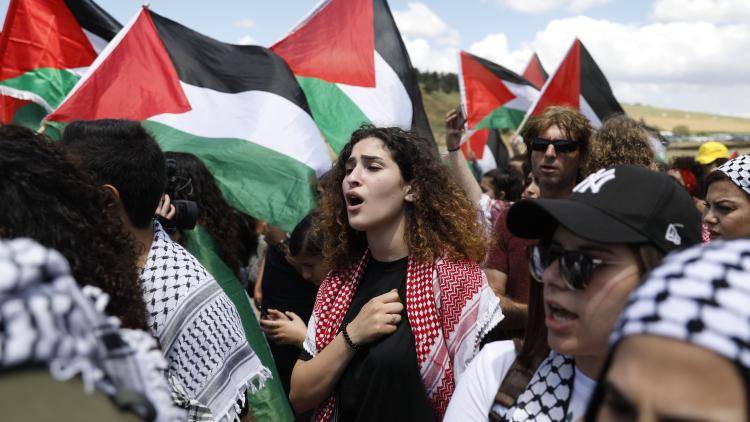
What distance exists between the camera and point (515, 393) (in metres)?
1.76

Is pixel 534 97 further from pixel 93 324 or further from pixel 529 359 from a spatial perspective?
pixel 93 324

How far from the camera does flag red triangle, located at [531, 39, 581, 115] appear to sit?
7.26m

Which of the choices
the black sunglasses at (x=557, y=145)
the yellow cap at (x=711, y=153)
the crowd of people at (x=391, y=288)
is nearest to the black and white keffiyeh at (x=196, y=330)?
the crowd of people at (x=391, y=288)

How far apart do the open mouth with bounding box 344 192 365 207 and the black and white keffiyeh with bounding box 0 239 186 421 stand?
1982 mm

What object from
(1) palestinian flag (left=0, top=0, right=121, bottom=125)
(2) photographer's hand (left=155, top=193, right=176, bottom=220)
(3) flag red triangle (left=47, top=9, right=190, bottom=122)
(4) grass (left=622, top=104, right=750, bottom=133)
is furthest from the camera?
(4) grass (left=622, top=104, right=750, bottom=133)

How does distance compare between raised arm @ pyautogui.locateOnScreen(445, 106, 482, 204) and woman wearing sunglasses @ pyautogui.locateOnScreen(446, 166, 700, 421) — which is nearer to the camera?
woman wearing sunglasses @ pyautogui.locateOnScreen(446, 166, 700, 421)

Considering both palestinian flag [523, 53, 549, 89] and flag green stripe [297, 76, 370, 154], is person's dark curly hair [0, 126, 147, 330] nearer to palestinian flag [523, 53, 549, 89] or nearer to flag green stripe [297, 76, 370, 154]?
flag green stripe [297, 76, 370, 154]

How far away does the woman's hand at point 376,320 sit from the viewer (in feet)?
8.56

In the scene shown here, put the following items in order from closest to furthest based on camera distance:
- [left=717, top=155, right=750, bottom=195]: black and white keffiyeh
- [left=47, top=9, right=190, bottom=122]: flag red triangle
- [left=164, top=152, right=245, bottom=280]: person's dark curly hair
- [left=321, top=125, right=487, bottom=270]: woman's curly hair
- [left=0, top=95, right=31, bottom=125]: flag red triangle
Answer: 1. [left=321, top=125, right=487, bottom=270]: woman's curly hair
2. [left=717, top=155, right=750, bottom=195]: black and white keffiyeh
3. [left=164, top=152, right=245, bottom=280]: person's dark curly hair
4. [left=47, top=9, right=190, bottom=122]: flag red triangle
5. [left=0, top=95, right=31, bottom=125]: flag red triangle

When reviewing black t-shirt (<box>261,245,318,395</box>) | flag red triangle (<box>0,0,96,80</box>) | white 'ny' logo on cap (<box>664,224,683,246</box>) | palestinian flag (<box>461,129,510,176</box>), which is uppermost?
flag red triangle (<box>0,0,96,80</box>)

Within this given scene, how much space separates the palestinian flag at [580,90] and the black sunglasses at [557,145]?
347cm

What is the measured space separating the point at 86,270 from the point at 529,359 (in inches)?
42.2

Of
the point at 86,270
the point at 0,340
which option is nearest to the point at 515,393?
the point at 86,270

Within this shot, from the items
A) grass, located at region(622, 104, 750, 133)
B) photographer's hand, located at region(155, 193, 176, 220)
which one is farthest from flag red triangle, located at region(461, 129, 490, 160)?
grass, located at region(622, 104, 750, 133)
